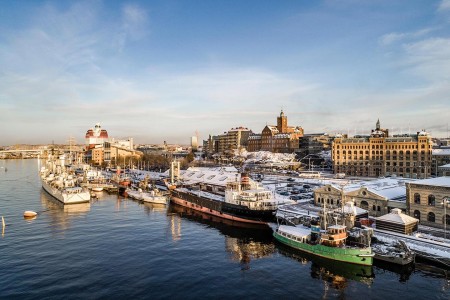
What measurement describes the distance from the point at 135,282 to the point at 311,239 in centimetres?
2233

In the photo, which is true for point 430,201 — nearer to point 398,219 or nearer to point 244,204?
point 398,219

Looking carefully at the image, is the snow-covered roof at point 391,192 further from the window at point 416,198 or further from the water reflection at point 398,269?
the water reflection at point 398,269

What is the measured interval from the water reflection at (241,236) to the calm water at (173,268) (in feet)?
0.45

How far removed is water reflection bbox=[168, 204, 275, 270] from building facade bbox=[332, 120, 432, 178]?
79.2 meters

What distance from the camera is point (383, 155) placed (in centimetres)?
12144

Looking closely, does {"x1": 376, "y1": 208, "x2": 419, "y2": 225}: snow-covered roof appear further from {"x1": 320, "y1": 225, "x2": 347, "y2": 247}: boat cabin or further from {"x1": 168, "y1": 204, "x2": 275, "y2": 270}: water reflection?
{"x1": 168, "y1": 204, "x2": 275, "y2": 270}: water reflection

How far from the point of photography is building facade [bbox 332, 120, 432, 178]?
11488 cm

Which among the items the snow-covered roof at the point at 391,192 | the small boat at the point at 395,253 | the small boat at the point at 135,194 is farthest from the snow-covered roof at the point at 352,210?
the small boat at the point at 135,194

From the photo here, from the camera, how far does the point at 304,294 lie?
30391 mm

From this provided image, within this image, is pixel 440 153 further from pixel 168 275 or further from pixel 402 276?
pixel 168 275

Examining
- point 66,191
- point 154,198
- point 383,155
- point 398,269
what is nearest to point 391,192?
point 398,269

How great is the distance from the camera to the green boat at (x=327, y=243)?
37.1m

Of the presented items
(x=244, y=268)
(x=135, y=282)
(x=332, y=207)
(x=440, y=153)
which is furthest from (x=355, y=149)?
(x=135, y=282)

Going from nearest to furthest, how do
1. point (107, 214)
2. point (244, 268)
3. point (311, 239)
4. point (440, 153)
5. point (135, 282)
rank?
point (135, 282) < point (244, 268) < point (311, 239) < point (107, 214) < point (440, 153)
